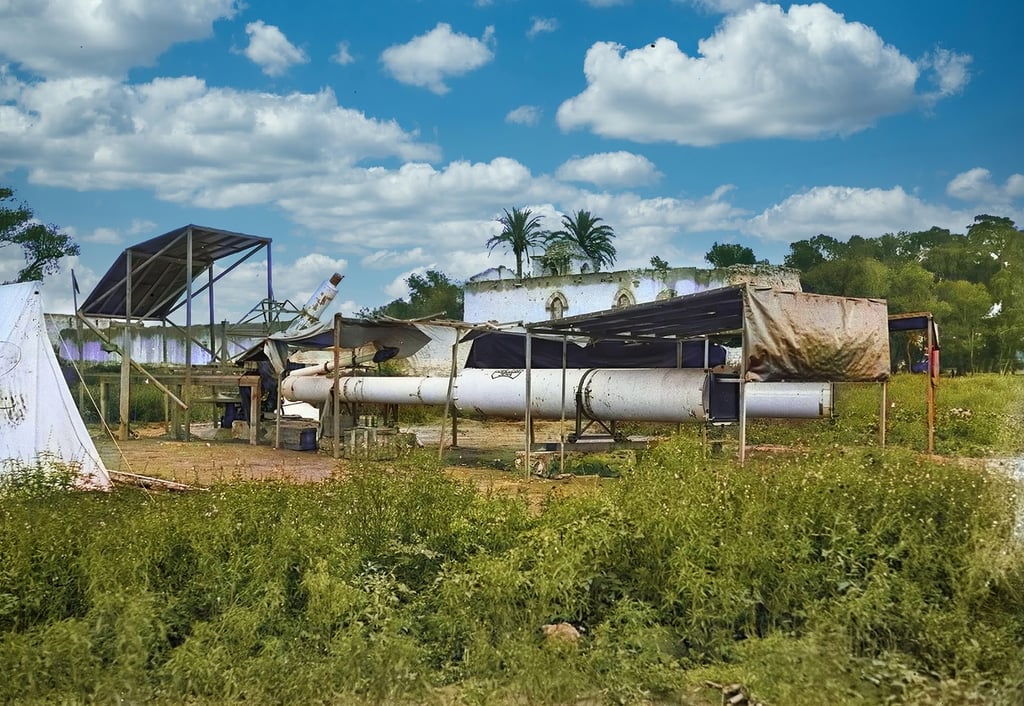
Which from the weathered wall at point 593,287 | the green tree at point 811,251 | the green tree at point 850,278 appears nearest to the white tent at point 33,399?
the weathered wall at point 593,287

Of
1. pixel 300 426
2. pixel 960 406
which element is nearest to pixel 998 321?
pixel 960 406

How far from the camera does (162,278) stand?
69.3 ft

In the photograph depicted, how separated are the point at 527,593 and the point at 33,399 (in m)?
7.25

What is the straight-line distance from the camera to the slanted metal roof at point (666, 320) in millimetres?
10364

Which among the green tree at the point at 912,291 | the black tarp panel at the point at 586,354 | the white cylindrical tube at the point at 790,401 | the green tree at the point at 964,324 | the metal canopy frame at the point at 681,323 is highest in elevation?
the green tree at the point at 912,291

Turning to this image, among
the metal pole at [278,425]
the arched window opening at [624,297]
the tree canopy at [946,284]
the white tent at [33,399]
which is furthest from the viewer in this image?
the arched window opening at [624,297]

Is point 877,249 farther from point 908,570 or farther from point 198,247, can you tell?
point 908,570

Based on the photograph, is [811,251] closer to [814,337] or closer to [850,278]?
[850,278]

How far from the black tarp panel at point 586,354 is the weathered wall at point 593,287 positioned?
1499cm

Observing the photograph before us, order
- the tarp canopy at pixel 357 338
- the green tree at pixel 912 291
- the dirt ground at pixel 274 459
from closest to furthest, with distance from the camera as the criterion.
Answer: the dirt ground at pixel 274 459 < the tarp canopy at pixel 357 338 < the green tree at pixel 912 291

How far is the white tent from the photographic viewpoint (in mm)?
10000

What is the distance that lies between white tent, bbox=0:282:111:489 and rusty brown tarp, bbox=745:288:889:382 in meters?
7.15

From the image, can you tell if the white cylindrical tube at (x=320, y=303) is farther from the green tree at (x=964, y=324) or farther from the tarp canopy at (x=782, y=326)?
the green tree at (x=964, y=324)

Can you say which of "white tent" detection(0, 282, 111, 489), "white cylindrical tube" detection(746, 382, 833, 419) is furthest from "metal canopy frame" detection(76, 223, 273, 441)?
"white cylindrical tube" detection(746, 382, 833, 419)
